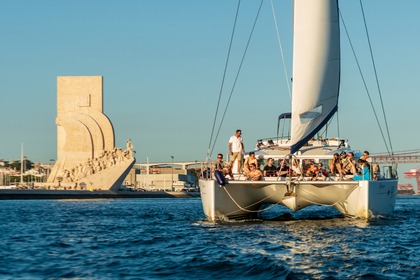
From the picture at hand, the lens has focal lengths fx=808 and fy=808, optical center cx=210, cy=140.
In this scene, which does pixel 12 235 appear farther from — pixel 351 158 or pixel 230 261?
pixel 351 158

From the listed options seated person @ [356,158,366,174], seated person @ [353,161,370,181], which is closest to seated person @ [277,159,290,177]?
seated person @ [353,161,370,181]

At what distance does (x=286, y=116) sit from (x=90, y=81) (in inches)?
3617

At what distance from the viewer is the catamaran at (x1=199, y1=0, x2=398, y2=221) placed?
82.8 feet

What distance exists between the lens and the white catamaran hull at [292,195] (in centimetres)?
2508

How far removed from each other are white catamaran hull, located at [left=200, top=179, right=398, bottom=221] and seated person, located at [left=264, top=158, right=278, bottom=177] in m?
0.88

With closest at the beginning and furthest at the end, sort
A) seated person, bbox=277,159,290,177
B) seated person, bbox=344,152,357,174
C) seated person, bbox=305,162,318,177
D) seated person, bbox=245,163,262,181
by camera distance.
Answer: seated person, bbox=245,163,262,181, seated person, bbox=277,159,290,177, seated person, bbox=305,162,318,177, seated person, bbox=344,152,357,174

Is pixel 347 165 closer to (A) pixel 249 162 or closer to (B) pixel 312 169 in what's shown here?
(B) pixel 312 169

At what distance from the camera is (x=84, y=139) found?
4715 inches

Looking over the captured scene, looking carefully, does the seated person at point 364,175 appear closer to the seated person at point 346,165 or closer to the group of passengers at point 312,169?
the group of passengers at point 312,169

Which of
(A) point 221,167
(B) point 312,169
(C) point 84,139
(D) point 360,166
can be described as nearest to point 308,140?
(B) point 312,169

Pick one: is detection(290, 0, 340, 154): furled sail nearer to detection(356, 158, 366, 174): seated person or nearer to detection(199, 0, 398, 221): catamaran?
detection(199, 0, 398, 221): catamaran

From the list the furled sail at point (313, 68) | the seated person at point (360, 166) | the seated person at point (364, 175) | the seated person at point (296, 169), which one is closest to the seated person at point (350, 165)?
the seated person at point (360, 166)

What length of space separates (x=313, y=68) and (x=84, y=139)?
9664 centimetres

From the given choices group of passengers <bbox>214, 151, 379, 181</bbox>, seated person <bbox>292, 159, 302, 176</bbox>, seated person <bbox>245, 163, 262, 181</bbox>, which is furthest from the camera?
seated person <bbox>292, 159, 302, 176</bbox>
